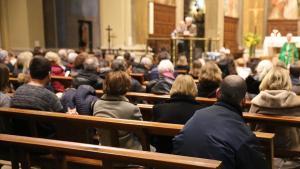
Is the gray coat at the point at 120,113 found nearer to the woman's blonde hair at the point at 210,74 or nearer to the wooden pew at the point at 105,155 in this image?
the wooden pew at the point at 105,155

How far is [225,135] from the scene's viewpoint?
2.28 m

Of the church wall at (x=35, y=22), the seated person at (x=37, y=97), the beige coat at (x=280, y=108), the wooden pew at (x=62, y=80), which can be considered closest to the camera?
the seated person at (x=37, y=97)

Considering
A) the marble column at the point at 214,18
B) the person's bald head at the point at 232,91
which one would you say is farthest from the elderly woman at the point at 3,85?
the marble column at the point at 214,18

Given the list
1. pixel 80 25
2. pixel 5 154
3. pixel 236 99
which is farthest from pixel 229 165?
pixel 80 25

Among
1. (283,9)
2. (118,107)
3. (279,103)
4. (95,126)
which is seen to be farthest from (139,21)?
(95,126)

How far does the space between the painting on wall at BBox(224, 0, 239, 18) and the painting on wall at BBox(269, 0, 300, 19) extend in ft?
4.57

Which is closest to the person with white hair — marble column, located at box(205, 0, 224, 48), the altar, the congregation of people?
the congregation of people

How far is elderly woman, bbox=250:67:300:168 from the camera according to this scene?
370 centimetres

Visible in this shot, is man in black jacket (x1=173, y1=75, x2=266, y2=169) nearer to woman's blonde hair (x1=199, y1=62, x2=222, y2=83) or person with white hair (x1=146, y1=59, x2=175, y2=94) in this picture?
woman's blonde hair (x1=199, y1=62, x2=222, y2=83)

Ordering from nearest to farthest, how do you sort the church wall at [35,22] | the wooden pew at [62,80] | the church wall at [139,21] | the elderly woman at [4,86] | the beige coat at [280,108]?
1. the beige coat at [280,108]
2. the elderly woman at [4,86]
3. the wooden pew at [62,80]
4. the church wall at [139,21]
5. the church wall at [35,22]

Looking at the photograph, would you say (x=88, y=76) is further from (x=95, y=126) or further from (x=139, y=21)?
(x=139, y=21)

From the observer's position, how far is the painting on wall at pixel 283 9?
50.8 feet

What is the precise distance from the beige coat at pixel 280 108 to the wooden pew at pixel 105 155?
1.91 meters

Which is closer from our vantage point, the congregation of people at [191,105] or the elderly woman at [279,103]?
the congregation of people at [191,105]
